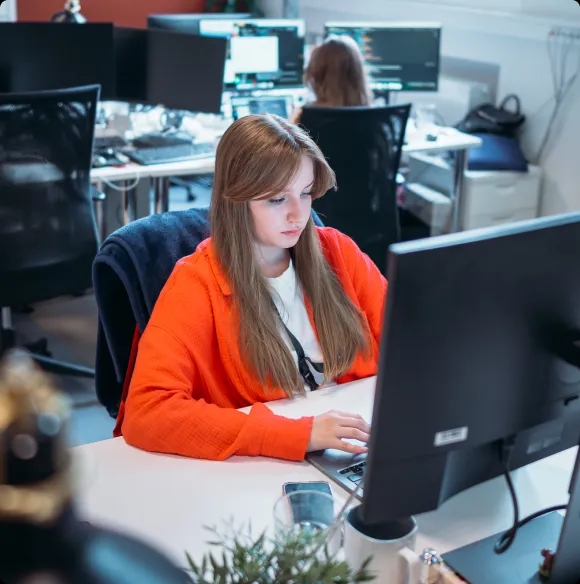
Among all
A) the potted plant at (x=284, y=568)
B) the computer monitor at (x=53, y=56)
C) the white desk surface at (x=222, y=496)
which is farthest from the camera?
the computer monitor at (x=53, y=56)

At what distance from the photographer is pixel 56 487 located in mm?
398

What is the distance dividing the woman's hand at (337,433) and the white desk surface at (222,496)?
1.7 inches

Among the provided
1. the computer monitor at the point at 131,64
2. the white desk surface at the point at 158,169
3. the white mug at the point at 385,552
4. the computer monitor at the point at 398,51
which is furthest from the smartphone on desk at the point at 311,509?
the computer monitor at the point at 398,51

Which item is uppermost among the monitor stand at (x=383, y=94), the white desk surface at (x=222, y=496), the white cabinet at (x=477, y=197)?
the monitor stand at (x=383, y=94)

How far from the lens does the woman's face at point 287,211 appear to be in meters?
1.48

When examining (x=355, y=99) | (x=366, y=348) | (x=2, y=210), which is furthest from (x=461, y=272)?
(x=355, y=99)

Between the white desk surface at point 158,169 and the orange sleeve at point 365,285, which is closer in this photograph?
the orange sleeve at point 365,285

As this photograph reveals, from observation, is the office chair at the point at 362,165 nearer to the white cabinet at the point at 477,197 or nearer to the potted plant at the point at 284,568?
the white cabinet at the point at 477,197

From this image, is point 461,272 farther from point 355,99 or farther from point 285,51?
point 285,51

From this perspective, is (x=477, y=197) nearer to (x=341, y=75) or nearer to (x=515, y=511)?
(x=341, y=75)

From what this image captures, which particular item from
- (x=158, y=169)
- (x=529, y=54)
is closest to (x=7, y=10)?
(x=158, y=169)

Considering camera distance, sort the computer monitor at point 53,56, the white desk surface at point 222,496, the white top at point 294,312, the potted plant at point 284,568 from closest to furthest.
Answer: the potted plant at point 284,568 → the white desk surface at point 222,496 → the white top at point 294,312 → the computer monitor at point 53,56

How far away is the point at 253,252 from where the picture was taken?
1536 mm

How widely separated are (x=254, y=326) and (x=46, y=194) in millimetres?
1463
